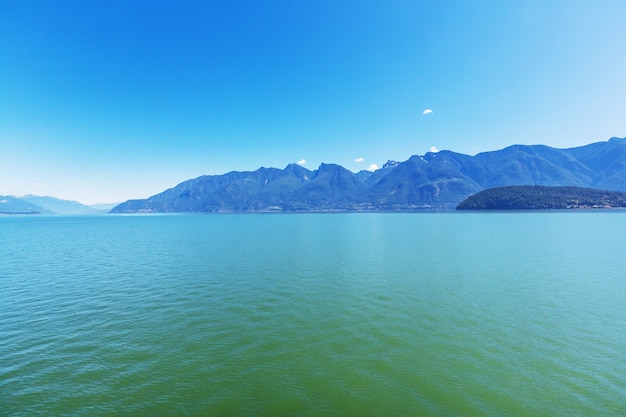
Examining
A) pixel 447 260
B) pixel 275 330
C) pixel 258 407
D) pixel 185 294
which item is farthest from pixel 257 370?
pixel 447 260

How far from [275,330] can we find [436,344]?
13.8 metres

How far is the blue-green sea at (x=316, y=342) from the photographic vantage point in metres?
17.2

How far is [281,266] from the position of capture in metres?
53.7

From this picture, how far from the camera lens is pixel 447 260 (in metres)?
57.2

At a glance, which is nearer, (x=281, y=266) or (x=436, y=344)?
(x=436, y=344)

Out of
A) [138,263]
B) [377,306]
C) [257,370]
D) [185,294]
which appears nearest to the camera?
[257,370]

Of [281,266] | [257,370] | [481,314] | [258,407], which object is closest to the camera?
Result: [258,407]

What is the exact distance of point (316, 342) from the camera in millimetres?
24453

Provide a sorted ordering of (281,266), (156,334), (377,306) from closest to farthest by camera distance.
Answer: (156,334) → (377,306) → (281,266)

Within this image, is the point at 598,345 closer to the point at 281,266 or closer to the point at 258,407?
the point at 258,407

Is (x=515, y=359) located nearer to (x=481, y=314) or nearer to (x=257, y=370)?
(x=481, y=314)

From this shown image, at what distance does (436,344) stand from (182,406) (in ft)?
62.0

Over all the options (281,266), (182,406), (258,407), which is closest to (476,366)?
(258,407)

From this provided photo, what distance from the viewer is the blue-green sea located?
677 inches
